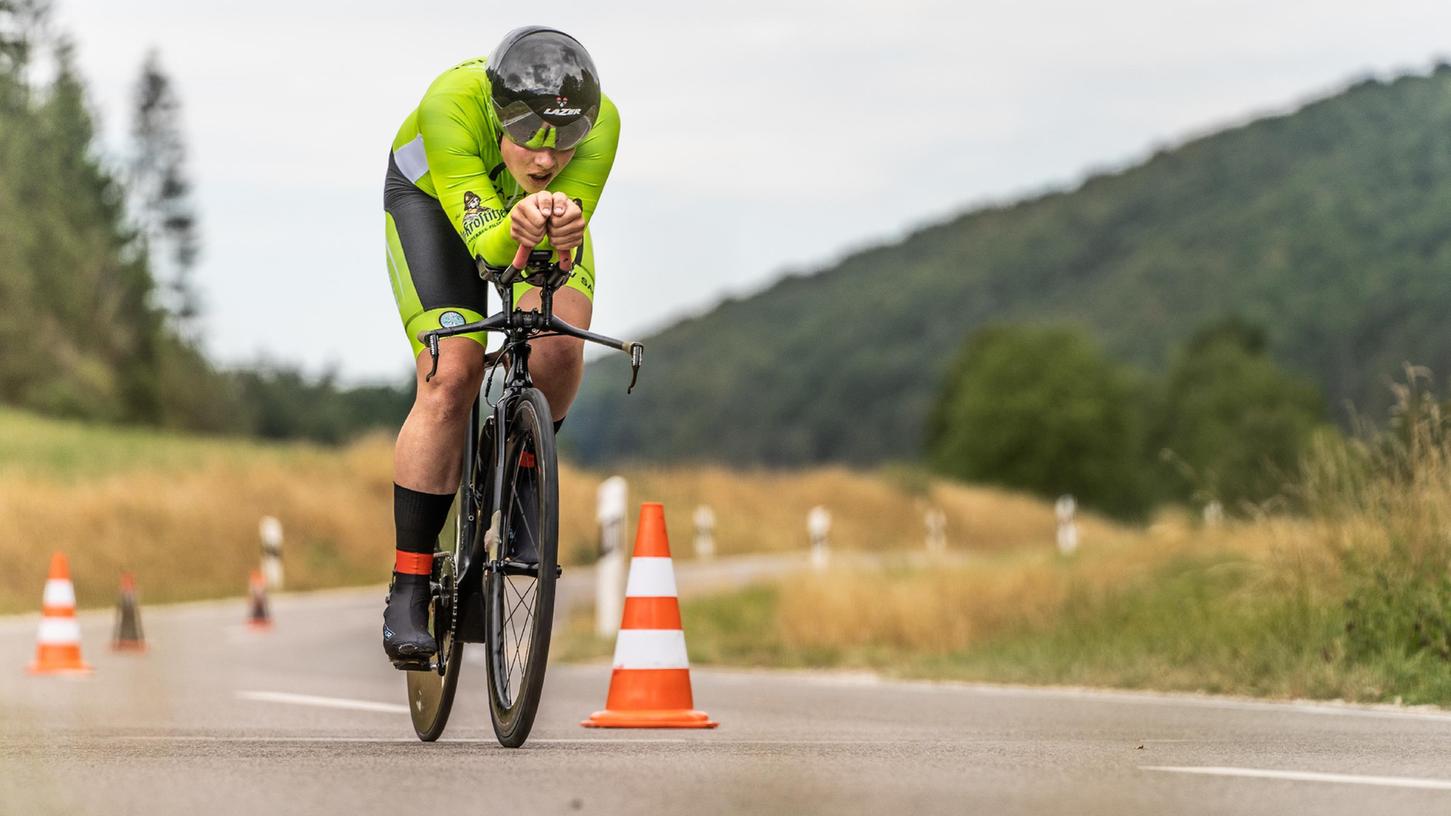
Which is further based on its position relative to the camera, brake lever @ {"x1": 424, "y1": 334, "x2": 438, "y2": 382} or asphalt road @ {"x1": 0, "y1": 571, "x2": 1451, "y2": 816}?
brake lever @ {"x1": 424, "y1": 334, "x2": 438, "y2": 382}

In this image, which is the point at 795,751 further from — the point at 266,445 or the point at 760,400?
the point at 760,400

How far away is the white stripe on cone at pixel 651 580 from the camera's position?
25.3 ft

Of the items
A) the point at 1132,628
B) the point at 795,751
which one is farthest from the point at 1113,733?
the point at 1132,628

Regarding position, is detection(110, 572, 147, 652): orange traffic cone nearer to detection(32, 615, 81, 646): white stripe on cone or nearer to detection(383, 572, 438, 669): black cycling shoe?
detection(32, 615, 81, 646): white stripe on cone

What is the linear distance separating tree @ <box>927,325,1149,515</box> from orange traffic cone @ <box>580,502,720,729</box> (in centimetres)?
9823

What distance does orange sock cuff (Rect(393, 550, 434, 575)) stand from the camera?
6.86m

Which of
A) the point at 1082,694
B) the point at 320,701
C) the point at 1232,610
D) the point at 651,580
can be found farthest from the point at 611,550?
the point at 651,580

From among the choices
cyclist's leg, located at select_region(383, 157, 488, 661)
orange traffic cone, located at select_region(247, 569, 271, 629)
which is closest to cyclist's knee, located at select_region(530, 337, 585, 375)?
cyclist's leg, located at select_region(383, 157, 488, 661)

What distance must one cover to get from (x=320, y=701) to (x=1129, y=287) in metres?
162

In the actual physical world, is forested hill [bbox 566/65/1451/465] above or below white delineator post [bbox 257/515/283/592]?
above

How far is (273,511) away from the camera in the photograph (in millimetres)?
32906

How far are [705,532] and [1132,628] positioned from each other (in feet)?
86.9

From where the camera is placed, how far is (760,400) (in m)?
154

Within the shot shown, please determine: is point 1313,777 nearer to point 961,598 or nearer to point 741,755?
point 741,755
